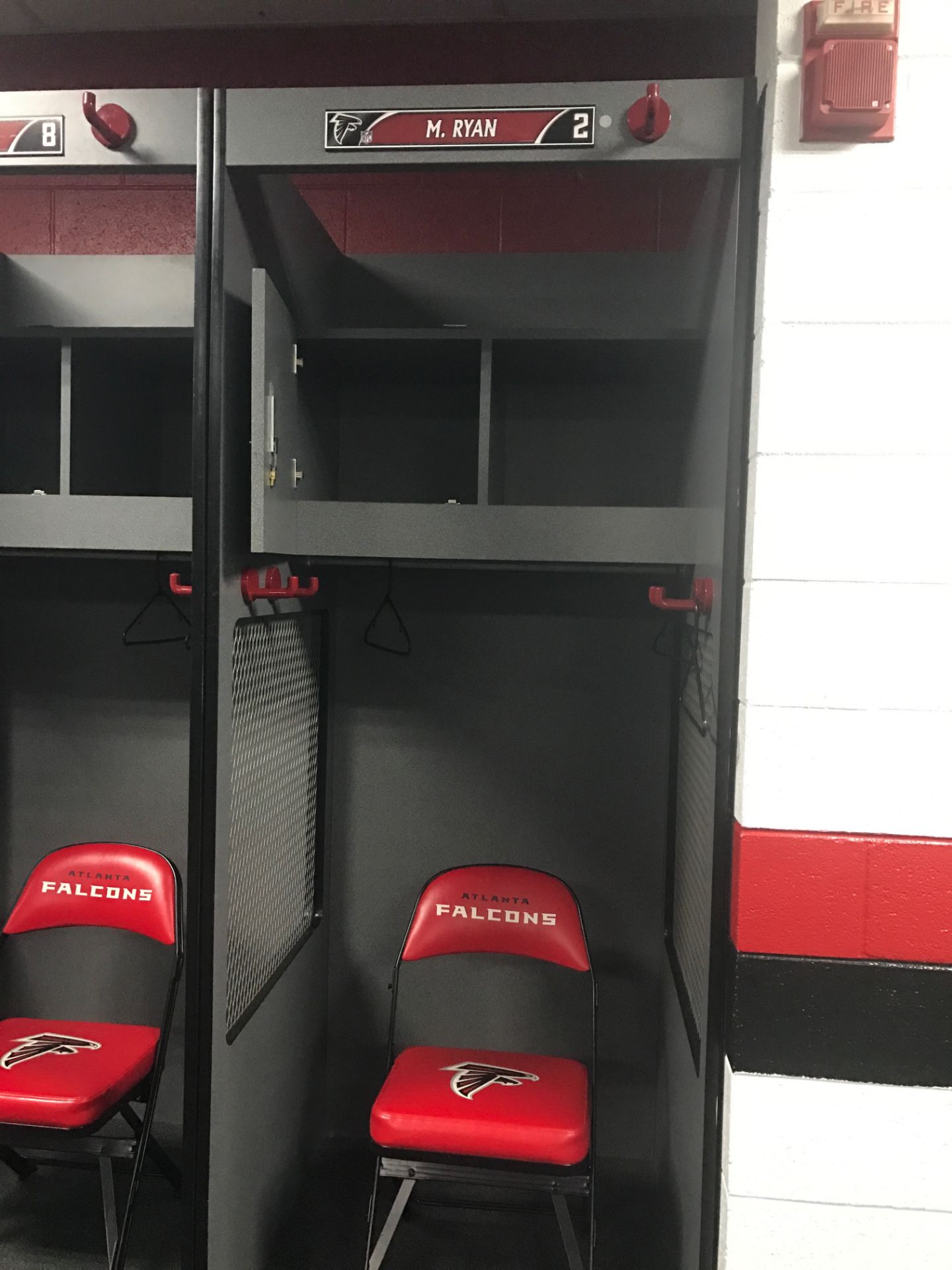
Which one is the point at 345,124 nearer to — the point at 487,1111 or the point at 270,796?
the point at 270,796

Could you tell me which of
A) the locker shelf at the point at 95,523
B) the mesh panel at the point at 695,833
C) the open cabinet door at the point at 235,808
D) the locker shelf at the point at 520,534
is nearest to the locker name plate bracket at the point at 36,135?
the open cabinet door at the point at 235,808

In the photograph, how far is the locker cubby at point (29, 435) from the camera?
2.31 m

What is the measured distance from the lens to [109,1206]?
1.88 metres

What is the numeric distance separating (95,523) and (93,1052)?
1.21 m

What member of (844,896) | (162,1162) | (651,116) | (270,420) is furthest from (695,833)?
(162,1162)

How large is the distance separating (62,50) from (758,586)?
2.50 meters

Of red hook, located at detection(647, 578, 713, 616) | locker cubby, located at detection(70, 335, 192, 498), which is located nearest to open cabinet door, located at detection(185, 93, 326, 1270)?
locker cubby, located at detection(70, 335, 192, 498)

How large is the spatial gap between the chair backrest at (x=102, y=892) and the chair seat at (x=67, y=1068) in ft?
0.76

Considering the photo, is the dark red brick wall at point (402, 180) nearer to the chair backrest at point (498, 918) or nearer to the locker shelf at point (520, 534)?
the locker shelf at point (520, 534)

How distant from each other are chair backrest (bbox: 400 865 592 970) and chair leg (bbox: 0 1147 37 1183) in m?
1.13

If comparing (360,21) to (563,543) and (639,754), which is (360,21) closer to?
(563,543)

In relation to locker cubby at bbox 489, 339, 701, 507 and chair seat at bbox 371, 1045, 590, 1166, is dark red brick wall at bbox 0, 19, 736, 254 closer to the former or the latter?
locker cubby at bbox 489, 339, 701, 507

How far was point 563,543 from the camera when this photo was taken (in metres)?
1.65

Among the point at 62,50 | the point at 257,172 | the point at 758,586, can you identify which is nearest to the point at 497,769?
the point at 758,586
